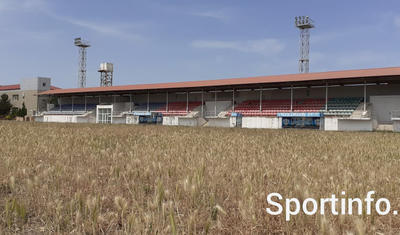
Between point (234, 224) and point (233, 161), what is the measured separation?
2.73 metres

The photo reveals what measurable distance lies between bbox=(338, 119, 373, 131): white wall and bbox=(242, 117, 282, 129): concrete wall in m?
6.10

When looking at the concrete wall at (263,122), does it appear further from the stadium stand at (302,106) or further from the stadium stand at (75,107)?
the stadium stand at (75,107)

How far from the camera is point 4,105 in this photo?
2596 inches

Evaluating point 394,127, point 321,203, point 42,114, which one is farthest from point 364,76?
point 42,114

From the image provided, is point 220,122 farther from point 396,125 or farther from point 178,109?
point 396,125

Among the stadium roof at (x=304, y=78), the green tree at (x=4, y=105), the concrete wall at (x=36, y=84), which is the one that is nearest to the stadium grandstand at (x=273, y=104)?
the stadium roof at (x=304, y=78)

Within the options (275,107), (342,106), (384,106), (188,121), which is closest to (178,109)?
(188,121)

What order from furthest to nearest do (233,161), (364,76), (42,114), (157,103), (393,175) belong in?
(42,114), (157,103), (364,76), (233,161), (393,175)

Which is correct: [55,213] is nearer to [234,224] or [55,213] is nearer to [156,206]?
[156,206]

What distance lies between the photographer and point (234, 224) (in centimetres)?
208

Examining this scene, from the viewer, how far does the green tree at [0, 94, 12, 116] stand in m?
65.7

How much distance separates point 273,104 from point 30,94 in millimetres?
52476

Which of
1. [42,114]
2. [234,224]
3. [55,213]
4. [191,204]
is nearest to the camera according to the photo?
[234,224]

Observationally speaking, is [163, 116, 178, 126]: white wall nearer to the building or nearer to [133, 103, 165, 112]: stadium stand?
[133, 103, 165, 112]: stadium stand
